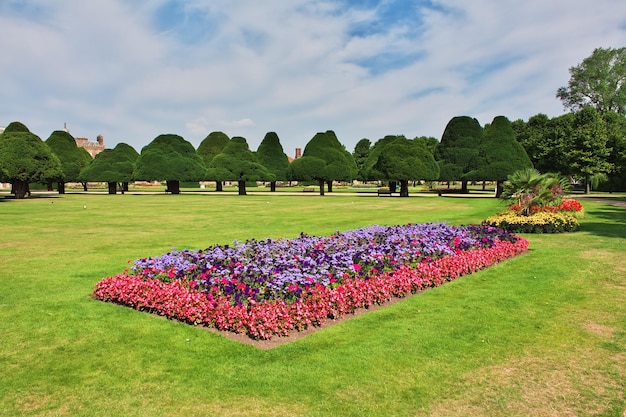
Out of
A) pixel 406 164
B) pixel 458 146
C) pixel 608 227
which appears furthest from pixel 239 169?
pixel 608 227

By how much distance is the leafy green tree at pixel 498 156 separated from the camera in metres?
42.7

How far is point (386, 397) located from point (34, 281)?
7665 millimetres

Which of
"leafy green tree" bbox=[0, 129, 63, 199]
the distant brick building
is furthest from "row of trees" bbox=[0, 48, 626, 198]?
the distant brick building

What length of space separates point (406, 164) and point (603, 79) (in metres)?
31.9

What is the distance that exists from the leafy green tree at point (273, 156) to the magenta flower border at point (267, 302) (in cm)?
5263

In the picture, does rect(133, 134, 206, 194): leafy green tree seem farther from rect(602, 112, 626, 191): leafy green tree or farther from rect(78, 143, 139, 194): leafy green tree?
rect(602, 112, 626, 191): leafy green tree

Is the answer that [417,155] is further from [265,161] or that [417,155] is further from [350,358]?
[350,358]

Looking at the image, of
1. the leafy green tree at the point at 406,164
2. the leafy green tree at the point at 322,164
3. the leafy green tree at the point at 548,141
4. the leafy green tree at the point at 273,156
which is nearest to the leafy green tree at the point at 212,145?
the leafy green tree at the point at 273,156

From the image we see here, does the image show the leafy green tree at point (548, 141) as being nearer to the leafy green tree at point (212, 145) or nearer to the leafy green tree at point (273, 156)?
the leafy green tree at point (273, 156)

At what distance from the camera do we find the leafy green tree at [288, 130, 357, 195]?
2016 inches

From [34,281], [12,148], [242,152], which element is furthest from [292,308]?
[242,152]

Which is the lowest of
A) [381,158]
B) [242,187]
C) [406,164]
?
[242,187]

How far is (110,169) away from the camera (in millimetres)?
55156

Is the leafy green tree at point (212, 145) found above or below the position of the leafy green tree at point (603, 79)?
below
